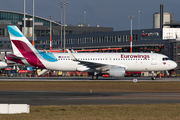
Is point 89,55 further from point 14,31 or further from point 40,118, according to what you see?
point 40,118

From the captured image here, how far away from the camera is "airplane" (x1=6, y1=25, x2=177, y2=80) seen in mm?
56812

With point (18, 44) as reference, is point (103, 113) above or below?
below

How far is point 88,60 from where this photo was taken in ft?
189

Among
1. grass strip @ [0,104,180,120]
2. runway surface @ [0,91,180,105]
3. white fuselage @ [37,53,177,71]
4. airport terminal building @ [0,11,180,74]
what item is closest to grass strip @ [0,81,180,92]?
runway surface @ [0,91,180,105]

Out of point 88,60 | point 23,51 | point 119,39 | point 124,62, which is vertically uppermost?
point 119,39

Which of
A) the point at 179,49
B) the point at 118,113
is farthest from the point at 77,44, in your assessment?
the point at 118,113

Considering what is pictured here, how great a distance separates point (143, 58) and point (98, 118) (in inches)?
1566

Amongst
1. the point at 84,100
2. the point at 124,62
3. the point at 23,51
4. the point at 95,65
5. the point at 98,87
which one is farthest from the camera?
the point at 23,51

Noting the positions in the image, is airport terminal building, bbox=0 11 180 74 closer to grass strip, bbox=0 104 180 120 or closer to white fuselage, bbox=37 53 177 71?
white fuselage, bbox=37 53 177 71

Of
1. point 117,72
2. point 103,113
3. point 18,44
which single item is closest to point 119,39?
point 18,44

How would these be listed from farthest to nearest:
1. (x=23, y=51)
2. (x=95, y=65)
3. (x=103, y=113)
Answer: (x=23, y=51)
(x=95, y=65)
(x=103, y=113)

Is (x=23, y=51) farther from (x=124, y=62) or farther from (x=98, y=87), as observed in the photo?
(x=98, y=87)

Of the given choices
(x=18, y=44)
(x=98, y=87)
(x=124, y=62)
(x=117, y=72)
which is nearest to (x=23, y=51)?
(x=18, y=44)

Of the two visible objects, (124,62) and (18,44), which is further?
(18,44)
